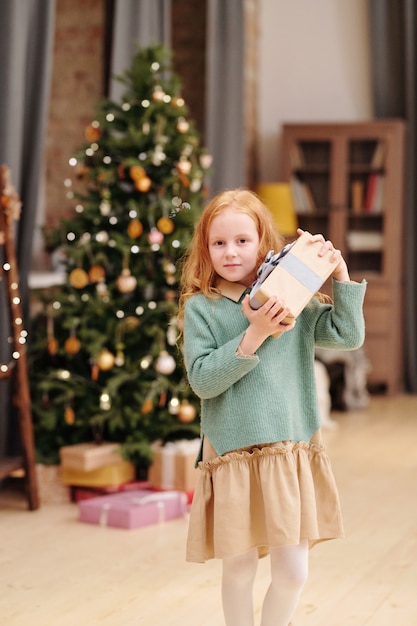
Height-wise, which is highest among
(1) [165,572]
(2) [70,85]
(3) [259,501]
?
(2) [70,85]

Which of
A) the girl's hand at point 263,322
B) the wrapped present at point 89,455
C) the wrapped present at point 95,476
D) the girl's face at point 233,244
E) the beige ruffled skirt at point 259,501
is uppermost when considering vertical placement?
the girl's face at point 233,244

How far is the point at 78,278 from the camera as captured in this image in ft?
12.4

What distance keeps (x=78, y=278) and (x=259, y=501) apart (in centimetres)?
204

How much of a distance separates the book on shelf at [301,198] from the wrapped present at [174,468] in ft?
10.4

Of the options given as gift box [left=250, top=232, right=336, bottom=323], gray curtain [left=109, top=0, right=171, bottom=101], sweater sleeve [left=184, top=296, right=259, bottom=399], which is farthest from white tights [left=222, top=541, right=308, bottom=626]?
gray curtain [left=109, top=0, right=171, bottom=101]

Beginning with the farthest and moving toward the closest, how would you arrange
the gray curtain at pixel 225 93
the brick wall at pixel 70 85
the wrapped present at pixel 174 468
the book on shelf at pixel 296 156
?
the book on shelf at pixel 296 156
the gray curtain at pixel 225 93
the brick wall at pixel 70 85
the wrapped present at pixel 174 468

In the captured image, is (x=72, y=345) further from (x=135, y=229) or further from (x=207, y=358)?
(x=207, y=358)

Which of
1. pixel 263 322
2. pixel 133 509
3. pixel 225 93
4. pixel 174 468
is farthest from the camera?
pixel 225 93

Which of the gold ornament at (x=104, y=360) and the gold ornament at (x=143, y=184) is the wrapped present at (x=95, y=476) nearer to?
the gold ornament at (x=104, y=360)

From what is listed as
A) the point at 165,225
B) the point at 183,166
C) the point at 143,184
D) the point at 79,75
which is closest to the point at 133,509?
the point at 165,225

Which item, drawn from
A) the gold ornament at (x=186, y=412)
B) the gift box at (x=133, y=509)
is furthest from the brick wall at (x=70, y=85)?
the gift box at (x=133, y=509)

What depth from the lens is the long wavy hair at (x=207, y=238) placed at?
195cm

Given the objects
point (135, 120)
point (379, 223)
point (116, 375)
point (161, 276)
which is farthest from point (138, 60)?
point (379, 223)

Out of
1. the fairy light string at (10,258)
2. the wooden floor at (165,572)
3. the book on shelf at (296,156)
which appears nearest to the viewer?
the wooden floor at (165,572)
